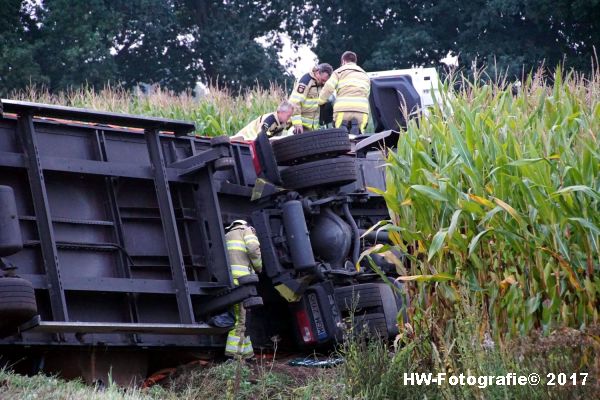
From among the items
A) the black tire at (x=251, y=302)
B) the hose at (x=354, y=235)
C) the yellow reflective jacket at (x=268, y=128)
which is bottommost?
the black tire at (x=251, y=302)

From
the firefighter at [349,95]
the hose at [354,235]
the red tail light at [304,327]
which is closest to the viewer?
the red tail light at [304,327]

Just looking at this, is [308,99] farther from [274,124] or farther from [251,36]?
[251,36]

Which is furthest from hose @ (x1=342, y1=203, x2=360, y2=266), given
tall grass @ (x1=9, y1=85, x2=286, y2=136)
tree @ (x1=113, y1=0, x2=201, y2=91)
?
tree @ (x1=113, y1=0, x2=201, y2=91)

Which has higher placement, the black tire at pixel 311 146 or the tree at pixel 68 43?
the tree at pixel 68 43

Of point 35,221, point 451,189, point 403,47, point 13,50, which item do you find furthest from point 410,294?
point 403,47

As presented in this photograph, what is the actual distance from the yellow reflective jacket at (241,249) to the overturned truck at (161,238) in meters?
0.15

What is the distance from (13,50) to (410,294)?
2223cm

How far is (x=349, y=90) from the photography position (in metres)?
14.8

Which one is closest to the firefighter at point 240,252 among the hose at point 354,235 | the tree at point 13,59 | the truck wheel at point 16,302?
the hose at point 354,235

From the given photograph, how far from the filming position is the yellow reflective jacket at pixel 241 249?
33.9 feet

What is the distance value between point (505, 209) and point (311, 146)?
3192mm

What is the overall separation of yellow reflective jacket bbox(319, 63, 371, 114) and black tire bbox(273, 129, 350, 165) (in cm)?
358

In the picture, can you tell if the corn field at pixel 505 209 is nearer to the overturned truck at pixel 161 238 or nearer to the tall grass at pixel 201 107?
the overturned truck at pixel 161 238

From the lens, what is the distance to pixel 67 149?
966 cm
